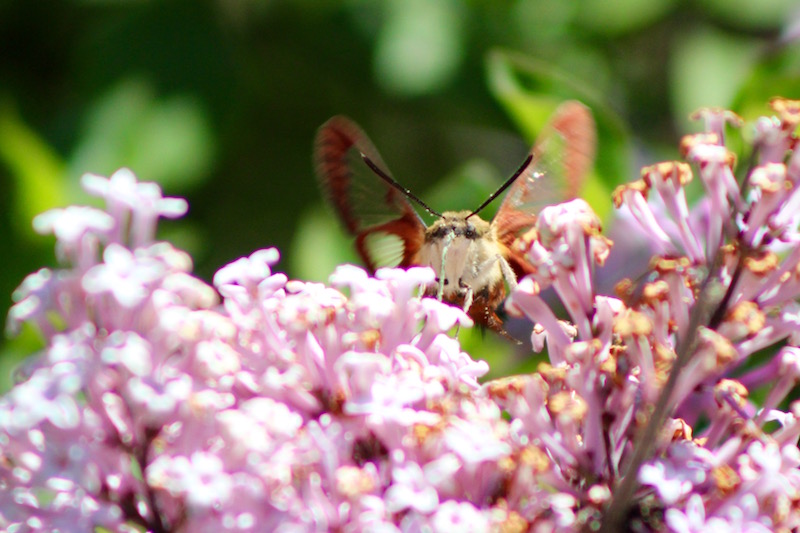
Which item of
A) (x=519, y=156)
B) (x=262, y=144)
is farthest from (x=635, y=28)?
(x=262, y=144)

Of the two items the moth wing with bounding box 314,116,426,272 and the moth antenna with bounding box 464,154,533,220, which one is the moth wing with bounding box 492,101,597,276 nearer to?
the moth antenna with bounding box 464,154,533,220

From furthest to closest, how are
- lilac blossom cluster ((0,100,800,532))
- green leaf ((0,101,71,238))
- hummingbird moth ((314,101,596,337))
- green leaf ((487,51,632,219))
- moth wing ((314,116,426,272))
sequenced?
green leaf ((0,101,71,238))
green leaf ((487,51,632,219))
moth wing ((314,116,426,272))
hummingbird moth ((314,101,596,337))
lilac blossom cluster ((0,100,800,532))

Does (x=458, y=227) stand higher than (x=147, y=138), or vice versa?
(x=458, y=227)

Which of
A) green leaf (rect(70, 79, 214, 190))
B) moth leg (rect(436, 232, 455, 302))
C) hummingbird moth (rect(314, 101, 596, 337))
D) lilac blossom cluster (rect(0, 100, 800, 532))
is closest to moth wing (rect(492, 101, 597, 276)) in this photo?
hummingbird moth (rect(314, 101, 596, 337))

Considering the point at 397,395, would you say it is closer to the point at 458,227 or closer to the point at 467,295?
the point at 467,295

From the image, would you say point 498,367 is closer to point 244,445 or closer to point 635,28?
point 244,445

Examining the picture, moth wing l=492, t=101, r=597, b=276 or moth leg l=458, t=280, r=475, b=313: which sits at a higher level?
moth wing l=492, t=101, r=597, b=276

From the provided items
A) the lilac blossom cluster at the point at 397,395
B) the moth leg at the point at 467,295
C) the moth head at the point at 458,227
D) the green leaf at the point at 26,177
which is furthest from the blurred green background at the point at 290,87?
the lilac blossom cluster at the point at 397,395

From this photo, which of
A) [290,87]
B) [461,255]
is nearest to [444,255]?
[461,255]
